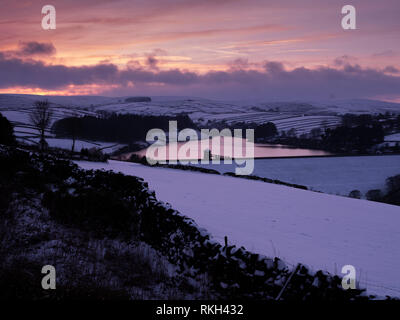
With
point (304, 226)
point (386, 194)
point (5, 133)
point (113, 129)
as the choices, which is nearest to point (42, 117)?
point (5, 133)

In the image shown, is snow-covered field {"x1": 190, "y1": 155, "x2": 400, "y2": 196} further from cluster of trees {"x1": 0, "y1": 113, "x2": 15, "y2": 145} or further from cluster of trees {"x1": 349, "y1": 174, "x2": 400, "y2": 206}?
cluster of trees {"x1": 0, "y1": 113, "x2": 15, "y2": 145}

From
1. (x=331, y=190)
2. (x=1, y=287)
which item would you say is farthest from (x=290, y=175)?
(x=1, y=287)

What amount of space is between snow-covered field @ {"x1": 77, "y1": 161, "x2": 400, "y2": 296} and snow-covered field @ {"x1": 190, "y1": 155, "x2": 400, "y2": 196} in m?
17.0

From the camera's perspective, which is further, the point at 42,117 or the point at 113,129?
the point at 113,129

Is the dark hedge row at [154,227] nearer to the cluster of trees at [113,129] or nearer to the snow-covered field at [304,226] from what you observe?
the snow-covered field at [304,226]

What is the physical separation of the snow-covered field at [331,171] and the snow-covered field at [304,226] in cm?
1704

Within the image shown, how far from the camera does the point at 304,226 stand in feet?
37.0

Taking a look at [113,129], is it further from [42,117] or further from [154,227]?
[154,227]

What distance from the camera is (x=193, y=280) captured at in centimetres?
732

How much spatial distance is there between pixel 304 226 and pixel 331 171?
103 ft

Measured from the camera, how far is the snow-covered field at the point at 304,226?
8047 millimetres

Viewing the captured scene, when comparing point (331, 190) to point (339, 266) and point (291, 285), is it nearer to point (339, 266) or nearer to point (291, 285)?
point (339, 266)

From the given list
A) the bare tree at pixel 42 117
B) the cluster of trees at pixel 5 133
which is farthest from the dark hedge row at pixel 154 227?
the bare tree at pixel 42 117

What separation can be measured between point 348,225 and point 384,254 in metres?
2.84
